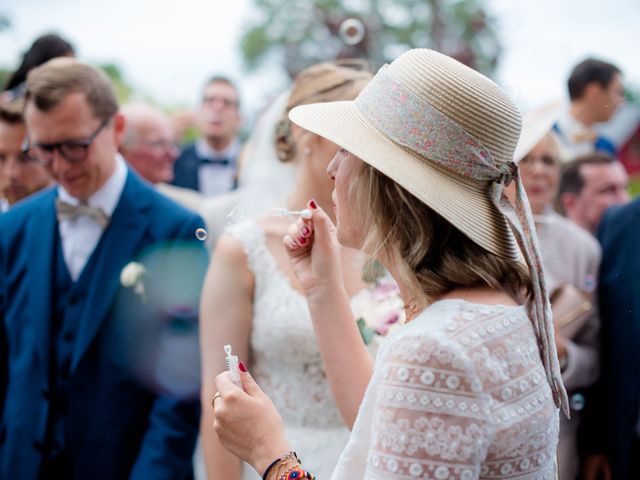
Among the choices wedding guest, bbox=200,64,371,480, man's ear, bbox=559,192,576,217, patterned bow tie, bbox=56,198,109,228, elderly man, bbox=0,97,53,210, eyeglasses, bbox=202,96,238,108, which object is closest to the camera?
wedding guest, bbox=200,64,371,480

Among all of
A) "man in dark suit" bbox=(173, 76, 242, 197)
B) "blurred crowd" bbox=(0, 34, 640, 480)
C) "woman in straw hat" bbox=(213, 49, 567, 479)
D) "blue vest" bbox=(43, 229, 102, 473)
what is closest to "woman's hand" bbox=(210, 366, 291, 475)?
"woman in straw hat" bbox=(213, 49, 567, 479)

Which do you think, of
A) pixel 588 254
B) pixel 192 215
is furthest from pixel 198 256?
pixel 588 254

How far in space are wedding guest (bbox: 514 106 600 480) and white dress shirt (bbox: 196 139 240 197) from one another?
11.2 ft

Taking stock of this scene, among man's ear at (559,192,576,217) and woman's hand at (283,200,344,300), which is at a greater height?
woman's hand at (283,200,344,300)

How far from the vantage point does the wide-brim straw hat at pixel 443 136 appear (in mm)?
1725

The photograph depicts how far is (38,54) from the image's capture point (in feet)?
16.3

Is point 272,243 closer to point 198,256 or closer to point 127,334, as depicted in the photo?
point 198,256

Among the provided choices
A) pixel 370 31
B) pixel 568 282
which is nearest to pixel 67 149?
pixel 568 282

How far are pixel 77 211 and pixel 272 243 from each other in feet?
2.90

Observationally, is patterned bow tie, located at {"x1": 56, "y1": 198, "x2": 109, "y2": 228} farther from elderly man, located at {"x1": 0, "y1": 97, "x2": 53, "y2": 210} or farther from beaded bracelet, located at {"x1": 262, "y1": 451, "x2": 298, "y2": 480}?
beaded bracelet, located at {"x1": 262, "y1": 451, "x2": 298, "y2": 480}

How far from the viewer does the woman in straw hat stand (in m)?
1.53

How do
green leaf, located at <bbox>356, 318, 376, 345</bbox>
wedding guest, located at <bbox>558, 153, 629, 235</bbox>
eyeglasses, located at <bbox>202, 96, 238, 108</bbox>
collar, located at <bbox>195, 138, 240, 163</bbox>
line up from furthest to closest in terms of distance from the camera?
eyeglasses, located at <bbox>202, 96, 238, 108</bbox> → collar, located at <bbox>195, 138, 240, 163</bbox> → wedding guest, located at <bbox>558, 153, 629, 235</bbox> → green leaf, located at <bbox>356, 318, 376, 345</bbox>

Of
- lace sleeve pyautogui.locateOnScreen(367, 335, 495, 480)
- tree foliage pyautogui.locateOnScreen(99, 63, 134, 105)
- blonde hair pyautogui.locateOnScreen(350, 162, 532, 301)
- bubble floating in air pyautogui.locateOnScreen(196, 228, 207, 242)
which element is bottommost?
lace sleeve pyautogui.locateOnScreen(367, 335, 495, 480)

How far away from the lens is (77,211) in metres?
3.24
